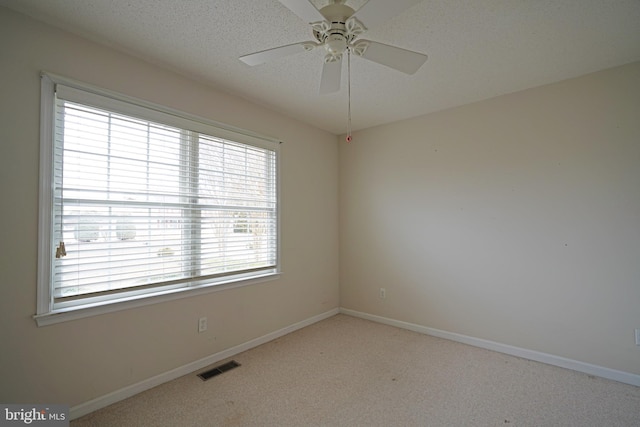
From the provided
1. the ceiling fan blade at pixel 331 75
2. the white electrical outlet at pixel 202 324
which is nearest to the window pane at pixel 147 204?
the white electrical outlet at pixel 202 324

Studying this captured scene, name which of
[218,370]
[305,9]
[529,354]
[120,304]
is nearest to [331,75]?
[305,9]

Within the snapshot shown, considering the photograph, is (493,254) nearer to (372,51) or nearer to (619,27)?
(619,27)

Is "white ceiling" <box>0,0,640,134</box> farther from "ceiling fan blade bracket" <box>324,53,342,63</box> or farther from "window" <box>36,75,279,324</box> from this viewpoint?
"window" <box>36,75,279,324</box>

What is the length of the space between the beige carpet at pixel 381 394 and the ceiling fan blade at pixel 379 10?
2.31 meters

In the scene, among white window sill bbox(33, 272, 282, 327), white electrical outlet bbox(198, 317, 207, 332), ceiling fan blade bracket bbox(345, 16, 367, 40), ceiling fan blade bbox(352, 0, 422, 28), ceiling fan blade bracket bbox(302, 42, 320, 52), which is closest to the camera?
ceiling fan blade bbox(352, 0, 422, 28)

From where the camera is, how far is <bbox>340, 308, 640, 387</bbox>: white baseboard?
238 cm

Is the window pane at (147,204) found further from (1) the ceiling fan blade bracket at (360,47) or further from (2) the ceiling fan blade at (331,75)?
(1) the ceiling fan blade bracket at (360,47)

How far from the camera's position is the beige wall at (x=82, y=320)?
5.69 feet

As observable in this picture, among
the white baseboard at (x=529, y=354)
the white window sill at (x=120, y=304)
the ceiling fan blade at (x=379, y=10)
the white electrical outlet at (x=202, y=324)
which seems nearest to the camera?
the ceiling fan blade at (x=379, y=10)

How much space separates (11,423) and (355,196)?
357 centimetres

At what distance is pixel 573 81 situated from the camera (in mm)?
2605

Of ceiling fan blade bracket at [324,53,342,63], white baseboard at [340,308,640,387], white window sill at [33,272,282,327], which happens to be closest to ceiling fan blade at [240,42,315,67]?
ceiling fan blade bracket at [324,53,342,63]

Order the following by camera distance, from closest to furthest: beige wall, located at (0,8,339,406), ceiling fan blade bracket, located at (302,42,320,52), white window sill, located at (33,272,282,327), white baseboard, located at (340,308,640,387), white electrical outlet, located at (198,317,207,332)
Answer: ceiling fan blade bracket, located at (302,42,320,52)
beige wall, located at (0,8,339,406)
white window sill, located at (33,272,282,327)
white baseboard, located at (340,308,640,387)
white electrical outlet, located at (198,317,207,332)

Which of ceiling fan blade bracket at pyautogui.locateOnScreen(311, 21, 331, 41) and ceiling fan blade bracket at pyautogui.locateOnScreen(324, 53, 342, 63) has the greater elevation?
ceiling fan blade bracket at pyautogui.locateOnScreen(311, 21, 331, 41)
